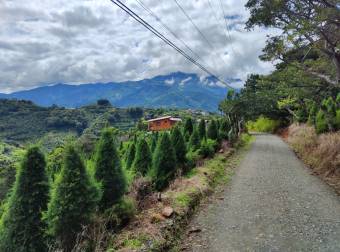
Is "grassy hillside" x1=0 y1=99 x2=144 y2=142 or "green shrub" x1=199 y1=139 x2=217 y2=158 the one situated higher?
"green shrub" x1=199 y1=139 x2=217 y2=158

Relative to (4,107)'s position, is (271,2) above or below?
above

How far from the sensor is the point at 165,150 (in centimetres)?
1039

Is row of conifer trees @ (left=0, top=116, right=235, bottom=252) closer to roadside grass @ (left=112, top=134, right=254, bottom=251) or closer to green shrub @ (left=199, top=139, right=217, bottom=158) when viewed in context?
roadside grass @ (left=112, top=134, right=254, bottom=251)

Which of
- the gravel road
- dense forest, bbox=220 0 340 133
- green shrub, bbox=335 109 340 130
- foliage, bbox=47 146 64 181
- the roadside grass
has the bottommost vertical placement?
the gravel road

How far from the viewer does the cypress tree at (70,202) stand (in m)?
4.84

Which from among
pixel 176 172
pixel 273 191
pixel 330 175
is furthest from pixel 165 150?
pixel 330 175

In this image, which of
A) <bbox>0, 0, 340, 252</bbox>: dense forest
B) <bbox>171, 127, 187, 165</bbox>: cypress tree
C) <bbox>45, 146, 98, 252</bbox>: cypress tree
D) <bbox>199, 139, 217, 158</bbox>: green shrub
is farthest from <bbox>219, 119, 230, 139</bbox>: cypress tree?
<bbox>45, 146, 98, 252</bbox>: cypress tree

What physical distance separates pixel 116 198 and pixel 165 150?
4234 millimetres

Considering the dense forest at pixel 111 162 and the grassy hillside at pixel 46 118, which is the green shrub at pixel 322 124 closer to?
the dense forest at pixel 111 162

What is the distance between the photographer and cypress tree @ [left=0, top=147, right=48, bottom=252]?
4605 millimetres

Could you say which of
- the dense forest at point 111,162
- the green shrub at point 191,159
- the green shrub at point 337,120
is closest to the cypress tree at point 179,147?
the dense forest at point 111,162

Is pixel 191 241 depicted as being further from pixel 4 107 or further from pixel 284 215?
pixel 4 107

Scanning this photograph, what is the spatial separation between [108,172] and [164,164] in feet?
13.3

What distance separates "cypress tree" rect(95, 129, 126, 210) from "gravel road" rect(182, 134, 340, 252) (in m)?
1.65
